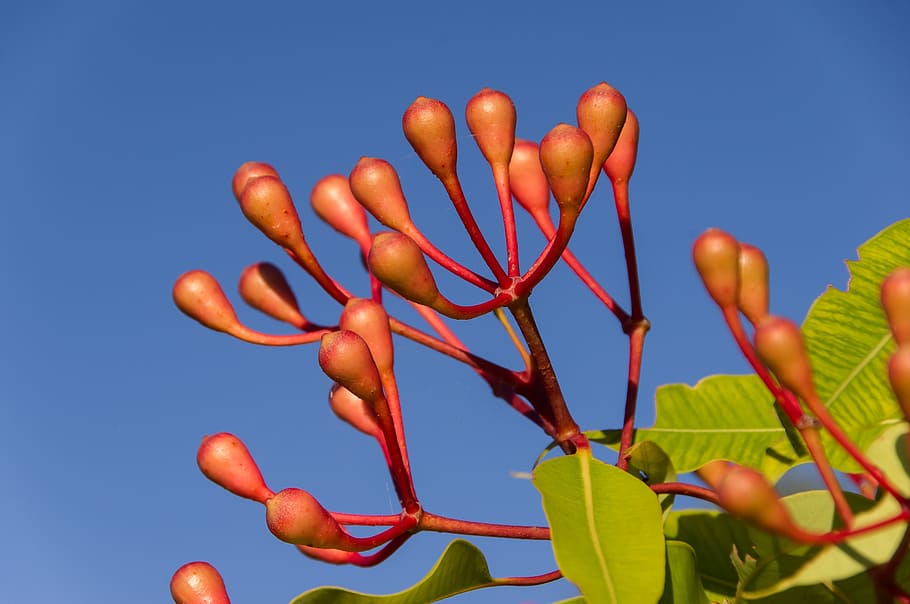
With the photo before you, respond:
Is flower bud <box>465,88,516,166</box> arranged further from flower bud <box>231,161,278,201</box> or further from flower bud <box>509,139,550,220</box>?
flower bud <box>231,161,278,201</box>

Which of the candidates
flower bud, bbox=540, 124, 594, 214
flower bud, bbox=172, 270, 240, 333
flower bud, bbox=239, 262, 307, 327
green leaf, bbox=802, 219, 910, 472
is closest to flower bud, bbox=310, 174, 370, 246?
flower bud, bbox=239, 262, 307, 327

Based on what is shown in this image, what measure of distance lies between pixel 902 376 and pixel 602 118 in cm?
62

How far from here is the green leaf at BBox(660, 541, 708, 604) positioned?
1572 millimetres

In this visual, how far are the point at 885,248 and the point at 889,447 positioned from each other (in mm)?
511

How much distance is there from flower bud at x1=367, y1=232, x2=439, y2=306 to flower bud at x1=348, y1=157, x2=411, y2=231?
186 millimetres

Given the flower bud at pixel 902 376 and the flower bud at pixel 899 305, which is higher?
the flower bud at pixel 899 305

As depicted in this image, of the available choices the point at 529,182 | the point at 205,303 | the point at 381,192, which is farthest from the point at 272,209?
the point at 529,182

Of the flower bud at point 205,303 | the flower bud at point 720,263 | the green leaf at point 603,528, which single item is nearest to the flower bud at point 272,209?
the flower bud at point 205,303

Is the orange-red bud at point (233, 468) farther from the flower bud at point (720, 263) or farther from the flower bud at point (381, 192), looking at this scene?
the flower bud at point (720, 263)

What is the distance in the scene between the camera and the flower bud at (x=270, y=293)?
2041 mm

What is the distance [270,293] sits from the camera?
205 cm

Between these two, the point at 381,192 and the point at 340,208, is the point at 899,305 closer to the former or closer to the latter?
the point at 381,192

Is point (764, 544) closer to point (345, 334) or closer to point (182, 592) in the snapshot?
point (345, 334)

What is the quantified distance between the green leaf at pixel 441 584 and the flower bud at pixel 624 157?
65 cm
